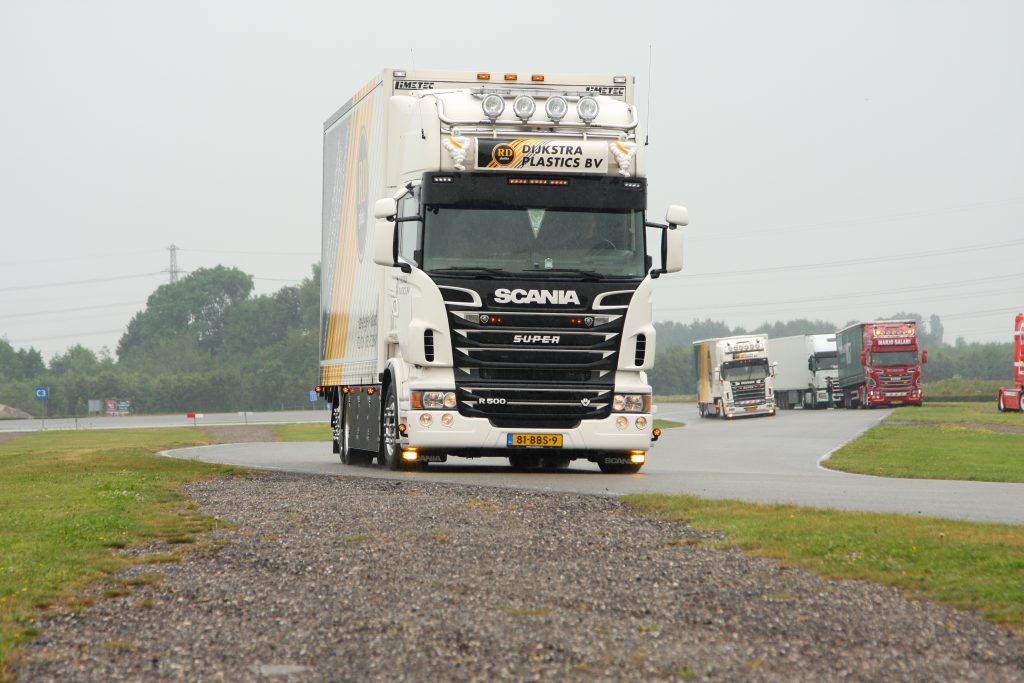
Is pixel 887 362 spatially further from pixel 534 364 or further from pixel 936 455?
pixel 534 364

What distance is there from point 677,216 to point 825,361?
61.9 metres

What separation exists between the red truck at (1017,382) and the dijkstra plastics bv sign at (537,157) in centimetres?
4242

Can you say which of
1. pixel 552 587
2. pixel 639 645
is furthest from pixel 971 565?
pixel 639 645

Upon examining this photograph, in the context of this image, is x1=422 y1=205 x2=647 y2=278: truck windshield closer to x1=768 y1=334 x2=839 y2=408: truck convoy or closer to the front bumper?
the front bumper

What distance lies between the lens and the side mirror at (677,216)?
57.3 feet

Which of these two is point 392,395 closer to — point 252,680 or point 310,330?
point 252,680

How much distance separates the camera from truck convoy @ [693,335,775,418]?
63.9 metres

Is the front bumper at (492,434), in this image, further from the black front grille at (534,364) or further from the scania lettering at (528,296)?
the scania lettering at (528,296)

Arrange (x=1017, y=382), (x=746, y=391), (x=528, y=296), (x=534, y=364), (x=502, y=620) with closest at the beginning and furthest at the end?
(x=502, y=620), (x=528, y=296), (x=534, y=364), (x=1017, y=382), (x=746, y=391)

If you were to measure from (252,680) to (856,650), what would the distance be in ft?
8.44

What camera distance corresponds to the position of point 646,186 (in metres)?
17.5

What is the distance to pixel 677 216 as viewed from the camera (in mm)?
17500

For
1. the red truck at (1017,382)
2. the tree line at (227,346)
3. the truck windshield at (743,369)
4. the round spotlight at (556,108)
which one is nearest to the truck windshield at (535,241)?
the round spotlight at (556,108)

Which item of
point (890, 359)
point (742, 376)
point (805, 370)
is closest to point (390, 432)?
point (742, 376)
